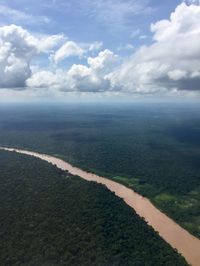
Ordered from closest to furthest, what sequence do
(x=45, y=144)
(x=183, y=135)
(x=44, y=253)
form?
1. (x=44, y=253)
2. (x=45, y=144)
3. (x=183, y=135)

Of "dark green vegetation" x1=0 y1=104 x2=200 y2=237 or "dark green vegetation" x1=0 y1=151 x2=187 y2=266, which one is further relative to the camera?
"dark green vegetation" x1=0 y1=104 x2=200 y2=237

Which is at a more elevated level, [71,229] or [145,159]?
[145,159]

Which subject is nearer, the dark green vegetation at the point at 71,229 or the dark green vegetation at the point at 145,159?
the dark green vegetation at the point at 71,229

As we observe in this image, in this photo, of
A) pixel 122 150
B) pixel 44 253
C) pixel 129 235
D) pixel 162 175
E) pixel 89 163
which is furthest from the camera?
pixel 122 150

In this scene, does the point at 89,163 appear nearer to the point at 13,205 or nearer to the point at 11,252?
the point at 13,205

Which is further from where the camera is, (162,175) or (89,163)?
(89,163)

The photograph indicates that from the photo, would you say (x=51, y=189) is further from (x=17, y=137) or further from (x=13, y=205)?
(x=17, y=137)

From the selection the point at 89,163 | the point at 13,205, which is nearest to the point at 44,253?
the point at 13,205

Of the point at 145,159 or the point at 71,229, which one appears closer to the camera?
the point at 71,229
